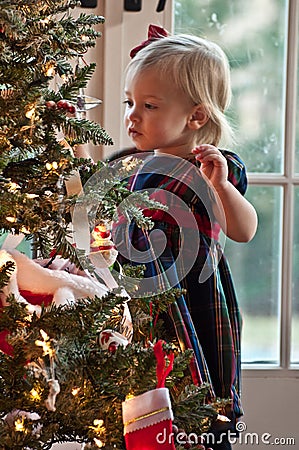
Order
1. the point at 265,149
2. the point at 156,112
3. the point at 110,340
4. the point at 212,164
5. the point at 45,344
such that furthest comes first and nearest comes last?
the point at 265,149, the point at 156,112, the point at 212,164, the point at 110,340, the point at 45,344

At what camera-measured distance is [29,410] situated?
969 millimetres

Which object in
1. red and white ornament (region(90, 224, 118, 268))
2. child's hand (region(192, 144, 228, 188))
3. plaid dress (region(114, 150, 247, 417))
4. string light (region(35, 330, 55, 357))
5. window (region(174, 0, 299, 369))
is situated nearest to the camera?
string light (region(35, 330, 55, 357))

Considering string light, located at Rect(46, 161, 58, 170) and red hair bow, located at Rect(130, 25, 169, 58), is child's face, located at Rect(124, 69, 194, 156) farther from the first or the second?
string light, located at Rect(46, 161, 58, 170)

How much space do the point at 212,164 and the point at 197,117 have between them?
0.17m

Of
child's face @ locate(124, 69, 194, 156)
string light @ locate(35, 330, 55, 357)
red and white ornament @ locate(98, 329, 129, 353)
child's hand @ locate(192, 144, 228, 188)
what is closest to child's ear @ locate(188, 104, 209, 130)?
child's face @ locate(124, 69, 194, 156)

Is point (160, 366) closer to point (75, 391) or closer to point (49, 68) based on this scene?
point (75, 391)

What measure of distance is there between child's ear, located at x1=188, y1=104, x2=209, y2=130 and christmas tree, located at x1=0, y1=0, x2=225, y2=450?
505 millimetres

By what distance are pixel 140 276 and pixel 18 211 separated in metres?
0.26

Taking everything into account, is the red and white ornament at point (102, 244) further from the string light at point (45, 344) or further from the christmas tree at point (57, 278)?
the string light at point (45, 344)

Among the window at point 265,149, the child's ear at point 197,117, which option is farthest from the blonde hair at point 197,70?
the window at point 265,149

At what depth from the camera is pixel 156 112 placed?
1514 millimetres

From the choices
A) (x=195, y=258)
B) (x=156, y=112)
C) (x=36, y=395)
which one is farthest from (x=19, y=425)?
(x=156, y=112)

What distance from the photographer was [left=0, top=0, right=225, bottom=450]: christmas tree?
0.94 m

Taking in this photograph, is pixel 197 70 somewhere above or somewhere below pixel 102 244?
above
